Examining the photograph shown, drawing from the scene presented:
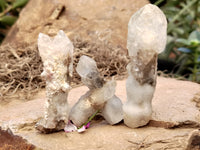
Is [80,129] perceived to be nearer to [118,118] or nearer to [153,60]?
[118,118]

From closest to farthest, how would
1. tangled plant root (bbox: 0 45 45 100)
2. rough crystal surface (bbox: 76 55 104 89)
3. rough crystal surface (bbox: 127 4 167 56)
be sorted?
rough crystal surface (bbox: 127 4 167 56) < rough crystal surface (bbox: 76 55 104 89) < tangled plant root (bbox: 0 45 45 100)

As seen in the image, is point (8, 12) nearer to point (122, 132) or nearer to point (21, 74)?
point (21, 74)

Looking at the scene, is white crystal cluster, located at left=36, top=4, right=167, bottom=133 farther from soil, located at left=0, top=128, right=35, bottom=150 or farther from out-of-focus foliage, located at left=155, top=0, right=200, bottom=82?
out-of-focus foliage, located at left=155, top=0, right=200, bottom=82

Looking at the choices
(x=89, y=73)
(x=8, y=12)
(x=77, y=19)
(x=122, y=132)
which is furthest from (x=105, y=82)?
(x=8, y=12)

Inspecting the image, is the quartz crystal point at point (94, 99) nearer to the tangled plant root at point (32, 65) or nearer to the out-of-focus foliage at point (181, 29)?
the tangled plant root at point (32, 65)

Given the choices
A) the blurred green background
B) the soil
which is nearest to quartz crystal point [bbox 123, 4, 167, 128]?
the soil

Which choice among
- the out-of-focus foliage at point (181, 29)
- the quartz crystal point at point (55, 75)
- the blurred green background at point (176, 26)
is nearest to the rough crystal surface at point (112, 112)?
the quartz crystal point at point (55, 75)
